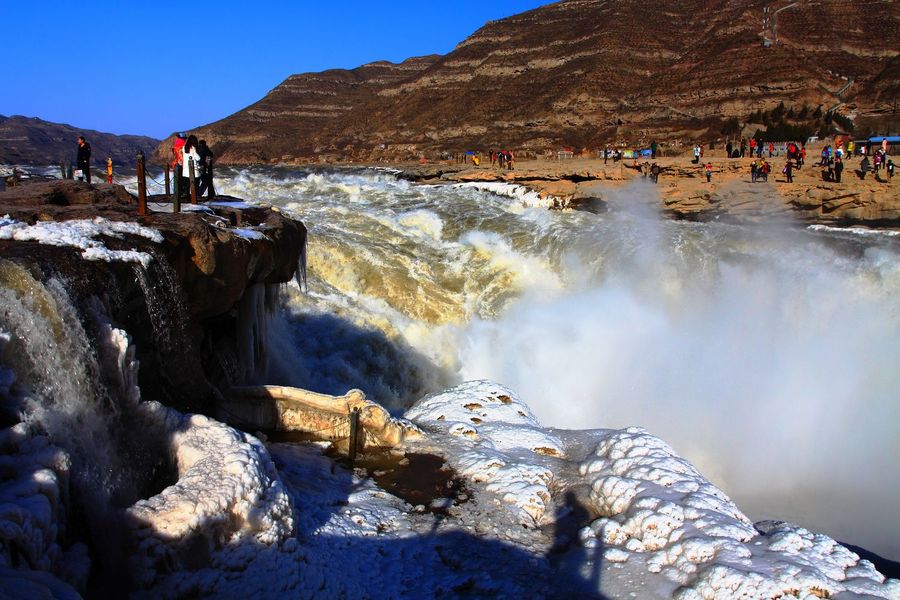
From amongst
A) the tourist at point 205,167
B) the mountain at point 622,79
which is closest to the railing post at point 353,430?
the tourist at point 205,167

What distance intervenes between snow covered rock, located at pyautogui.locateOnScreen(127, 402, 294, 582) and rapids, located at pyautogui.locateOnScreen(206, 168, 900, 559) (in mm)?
5048

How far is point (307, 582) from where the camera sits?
411 cm

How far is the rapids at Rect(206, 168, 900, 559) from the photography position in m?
11.9

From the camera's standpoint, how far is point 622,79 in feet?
→ 208

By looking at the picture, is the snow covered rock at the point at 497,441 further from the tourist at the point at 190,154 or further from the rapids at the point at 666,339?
the tourist at the point at 190,154

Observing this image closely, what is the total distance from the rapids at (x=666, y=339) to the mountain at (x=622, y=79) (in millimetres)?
31920

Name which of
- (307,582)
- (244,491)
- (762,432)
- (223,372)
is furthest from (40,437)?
(762,432)

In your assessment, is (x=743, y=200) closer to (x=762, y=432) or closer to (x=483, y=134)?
(x=762, y=432)

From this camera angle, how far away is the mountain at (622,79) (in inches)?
2020

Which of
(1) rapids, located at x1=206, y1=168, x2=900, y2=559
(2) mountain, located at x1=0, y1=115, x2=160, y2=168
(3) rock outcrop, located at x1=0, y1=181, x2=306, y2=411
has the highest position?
(2) mountain, located at x1=0, y1=115, x2=160, y2=168

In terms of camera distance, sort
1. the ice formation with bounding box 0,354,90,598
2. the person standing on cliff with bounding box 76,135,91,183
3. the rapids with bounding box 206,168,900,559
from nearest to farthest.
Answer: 1. the ice formation with bounding box 0,354,90,598
2. the person standing on cliff with bounding box 76,135,91,183
3. the rapids with bounding box 206,168,900,559

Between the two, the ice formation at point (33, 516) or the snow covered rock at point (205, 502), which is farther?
the snow covered rock at point (205, 502)

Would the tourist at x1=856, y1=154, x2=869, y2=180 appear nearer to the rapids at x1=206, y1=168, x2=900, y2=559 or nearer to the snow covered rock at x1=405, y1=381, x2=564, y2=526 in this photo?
the rapids at x1=206, y1=168, x2=900, y2=559

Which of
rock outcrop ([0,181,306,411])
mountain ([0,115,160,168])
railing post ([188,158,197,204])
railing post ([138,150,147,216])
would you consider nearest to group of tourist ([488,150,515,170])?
railing post ([188,158,197,204])
